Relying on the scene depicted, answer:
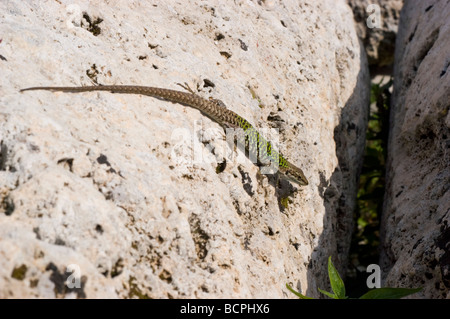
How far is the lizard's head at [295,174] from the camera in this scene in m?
3.67

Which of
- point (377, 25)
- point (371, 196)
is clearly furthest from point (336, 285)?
point (377, 25)

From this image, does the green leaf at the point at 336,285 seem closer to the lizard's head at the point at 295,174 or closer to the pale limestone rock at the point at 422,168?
the pale limestone rock at the point at 422,168

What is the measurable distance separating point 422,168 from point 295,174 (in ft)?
3.92

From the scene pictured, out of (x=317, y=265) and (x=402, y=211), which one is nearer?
(x=317, y=265)

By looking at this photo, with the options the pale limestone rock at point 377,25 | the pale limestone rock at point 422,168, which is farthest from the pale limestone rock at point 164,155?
the pale limestone rock at point 377,25

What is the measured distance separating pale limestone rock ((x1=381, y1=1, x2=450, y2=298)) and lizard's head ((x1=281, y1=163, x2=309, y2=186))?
928mm

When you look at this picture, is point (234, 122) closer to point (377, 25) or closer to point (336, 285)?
point (336, 285)

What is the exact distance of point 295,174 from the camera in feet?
12.3

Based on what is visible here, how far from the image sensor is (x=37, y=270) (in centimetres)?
212

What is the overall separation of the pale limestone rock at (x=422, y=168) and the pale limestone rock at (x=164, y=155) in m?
0.53

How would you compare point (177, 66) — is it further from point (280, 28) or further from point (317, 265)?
point (317, 265)

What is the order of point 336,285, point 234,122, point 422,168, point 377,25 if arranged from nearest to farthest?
point 336,285
point 234,122
point 422,168
point 377,25
